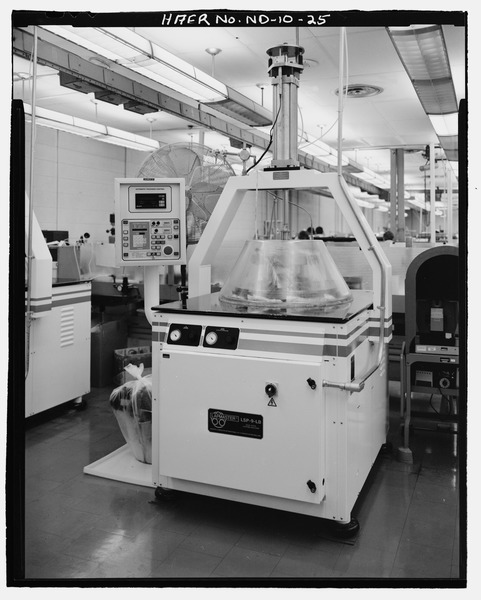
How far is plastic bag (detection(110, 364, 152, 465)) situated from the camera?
3.13 meters

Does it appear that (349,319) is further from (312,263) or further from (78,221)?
(78,221)

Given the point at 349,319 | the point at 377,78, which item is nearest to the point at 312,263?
the point at 349,319

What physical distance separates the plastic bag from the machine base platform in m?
0.06

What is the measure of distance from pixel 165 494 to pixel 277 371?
36.1 inches

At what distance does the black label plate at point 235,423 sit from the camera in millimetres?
2469

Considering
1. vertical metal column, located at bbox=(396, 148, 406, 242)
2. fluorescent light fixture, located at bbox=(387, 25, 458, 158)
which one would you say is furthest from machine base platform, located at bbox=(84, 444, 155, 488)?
vertical metal column, located at bbox=(396, 148, 406, 242)

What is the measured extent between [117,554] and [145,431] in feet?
2.90

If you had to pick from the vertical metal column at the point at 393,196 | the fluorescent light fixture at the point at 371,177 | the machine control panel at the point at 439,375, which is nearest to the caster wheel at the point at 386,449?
the machine control panel at the point at 439,375

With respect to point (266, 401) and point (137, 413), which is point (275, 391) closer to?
point (266, 401)

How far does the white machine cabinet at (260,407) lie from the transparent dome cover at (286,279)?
130 millimetres

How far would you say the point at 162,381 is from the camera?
2.66 m

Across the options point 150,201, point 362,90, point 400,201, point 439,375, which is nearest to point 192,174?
point 150,201

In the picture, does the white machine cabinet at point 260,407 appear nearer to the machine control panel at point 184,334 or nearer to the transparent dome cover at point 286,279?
the machine control panel at point 184,334

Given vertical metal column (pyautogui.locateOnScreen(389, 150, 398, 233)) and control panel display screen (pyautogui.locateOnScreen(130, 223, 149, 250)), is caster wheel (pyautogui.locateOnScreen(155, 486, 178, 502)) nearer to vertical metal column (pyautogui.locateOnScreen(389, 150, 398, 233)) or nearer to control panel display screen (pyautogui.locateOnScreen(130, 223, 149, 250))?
control panel display screen (pyautogui.locateOnScreen(130, 223, 149, 250))
